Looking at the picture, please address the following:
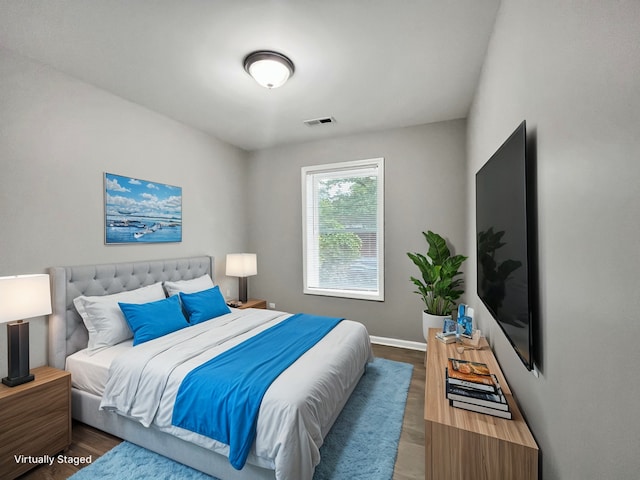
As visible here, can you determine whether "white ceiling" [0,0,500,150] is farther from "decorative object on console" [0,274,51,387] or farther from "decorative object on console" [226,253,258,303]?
"decorative object on console" [226,253,258,303]

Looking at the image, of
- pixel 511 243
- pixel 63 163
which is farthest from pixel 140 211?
pixel 511 243

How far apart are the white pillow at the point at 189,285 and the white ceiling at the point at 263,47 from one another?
1.91 meters

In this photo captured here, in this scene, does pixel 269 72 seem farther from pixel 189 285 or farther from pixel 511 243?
pixel 189 285

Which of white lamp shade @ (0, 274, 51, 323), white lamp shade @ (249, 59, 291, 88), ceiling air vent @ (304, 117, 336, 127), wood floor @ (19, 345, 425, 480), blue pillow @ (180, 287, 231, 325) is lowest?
wood floor @ (19, 345, 425, 480)

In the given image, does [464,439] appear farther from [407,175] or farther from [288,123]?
[288,123]

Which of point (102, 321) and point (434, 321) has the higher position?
point (102, 321)

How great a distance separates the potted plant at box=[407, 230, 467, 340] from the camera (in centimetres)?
A: 313

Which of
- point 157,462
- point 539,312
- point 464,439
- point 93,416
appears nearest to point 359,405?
point 464,439

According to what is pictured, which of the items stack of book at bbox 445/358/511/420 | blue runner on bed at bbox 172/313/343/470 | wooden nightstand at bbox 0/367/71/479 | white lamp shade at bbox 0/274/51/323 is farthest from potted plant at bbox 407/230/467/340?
white lamp shade at bbox 0/274/51/323

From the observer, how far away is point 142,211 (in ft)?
10.2

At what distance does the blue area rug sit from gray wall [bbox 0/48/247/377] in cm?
107

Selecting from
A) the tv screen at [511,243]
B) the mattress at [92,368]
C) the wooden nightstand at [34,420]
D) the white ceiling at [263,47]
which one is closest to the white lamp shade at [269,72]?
A: the white ceiling at [263,47]

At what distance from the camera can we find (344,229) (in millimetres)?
4191

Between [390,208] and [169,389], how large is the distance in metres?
3.06
